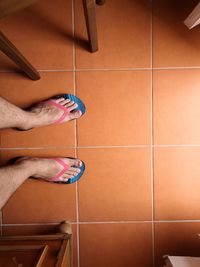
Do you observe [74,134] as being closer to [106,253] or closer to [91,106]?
[91,106]

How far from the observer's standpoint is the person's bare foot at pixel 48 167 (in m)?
0.84

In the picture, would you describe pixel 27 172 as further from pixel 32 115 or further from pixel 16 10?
pixel 16 10

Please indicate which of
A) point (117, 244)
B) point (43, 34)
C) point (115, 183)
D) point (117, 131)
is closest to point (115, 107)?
point (117, 131)

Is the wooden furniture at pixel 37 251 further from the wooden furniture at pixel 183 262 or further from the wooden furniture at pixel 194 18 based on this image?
the wooden furniture at pixel 194 18

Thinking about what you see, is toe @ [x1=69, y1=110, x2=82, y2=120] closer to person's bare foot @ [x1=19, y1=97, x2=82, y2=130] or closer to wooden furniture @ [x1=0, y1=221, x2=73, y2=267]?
person's bare foot @ [x1=19, y1=97, x2=82, y2=130]

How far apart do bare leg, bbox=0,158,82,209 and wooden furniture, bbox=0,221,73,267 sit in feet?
0.57

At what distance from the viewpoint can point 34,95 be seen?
91 cm

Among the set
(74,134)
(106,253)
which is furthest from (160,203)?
(74,134)

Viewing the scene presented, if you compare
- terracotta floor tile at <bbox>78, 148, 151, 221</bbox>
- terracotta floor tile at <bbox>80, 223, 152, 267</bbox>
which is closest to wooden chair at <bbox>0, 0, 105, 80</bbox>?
terracotta floor tile at <bbox>78, 148, 151, 221</bbox>

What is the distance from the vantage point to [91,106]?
914 millimetres

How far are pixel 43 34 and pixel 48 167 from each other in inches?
21.5

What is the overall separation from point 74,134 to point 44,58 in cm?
34

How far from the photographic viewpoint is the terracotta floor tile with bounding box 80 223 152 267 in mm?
928

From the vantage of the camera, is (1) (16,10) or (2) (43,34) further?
(2) (43,34)
